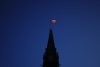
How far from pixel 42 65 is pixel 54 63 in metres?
3.74

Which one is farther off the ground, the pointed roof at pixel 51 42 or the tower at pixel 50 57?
the pointed roof at pixel 51 42

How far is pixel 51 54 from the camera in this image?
51188mm

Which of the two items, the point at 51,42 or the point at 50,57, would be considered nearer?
the point at 50,57

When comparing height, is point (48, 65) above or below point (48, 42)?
below

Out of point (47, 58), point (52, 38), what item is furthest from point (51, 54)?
point (52, 38)

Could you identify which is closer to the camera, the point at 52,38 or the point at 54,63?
the point at 54,63

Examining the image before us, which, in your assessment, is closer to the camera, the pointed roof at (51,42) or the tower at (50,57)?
the tower at (50,57)

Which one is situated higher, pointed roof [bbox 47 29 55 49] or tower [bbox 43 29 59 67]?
pointed roof [bbox 47 29 55 49]

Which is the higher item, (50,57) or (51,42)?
(51,42)

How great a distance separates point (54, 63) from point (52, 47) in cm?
449

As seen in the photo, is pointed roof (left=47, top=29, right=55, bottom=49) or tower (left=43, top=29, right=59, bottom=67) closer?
tower (left=43, top=29, right=59, bottom=67)

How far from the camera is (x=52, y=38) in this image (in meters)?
54.6

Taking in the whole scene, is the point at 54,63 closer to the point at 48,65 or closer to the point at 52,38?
the point at 48,65

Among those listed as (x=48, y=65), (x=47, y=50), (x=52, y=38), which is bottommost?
(x=48, y=65)
